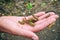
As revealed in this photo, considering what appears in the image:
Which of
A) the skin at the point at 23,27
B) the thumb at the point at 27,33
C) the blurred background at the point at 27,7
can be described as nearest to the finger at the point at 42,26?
the skin at the point at 23,27

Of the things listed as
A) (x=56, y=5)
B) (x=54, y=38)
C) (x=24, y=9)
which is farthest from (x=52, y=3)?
(x=54, y=38)

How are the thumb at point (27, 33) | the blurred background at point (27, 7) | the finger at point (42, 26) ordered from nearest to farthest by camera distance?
the thumb at point (27, 33) → the finger at point (42, 26) → the blurred background at point (27, 7)

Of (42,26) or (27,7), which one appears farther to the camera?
(27,7)

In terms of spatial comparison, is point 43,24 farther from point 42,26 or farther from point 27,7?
point 27,7

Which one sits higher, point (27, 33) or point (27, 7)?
point (27, 33)

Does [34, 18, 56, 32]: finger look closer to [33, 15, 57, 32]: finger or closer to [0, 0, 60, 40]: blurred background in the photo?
[33, 15, 57, 32]: finger

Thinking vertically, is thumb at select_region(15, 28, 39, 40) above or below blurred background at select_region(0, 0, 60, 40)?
above

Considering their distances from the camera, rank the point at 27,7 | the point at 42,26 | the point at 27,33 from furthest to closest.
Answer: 1. the point at 27,7
2. the point at 42,26
3. the point at 27,33

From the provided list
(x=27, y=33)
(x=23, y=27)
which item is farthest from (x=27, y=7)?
(x=27, y=33)

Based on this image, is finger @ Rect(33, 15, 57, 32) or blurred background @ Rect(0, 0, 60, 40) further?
blurred background @ Rect(0, 0, 60, 40)

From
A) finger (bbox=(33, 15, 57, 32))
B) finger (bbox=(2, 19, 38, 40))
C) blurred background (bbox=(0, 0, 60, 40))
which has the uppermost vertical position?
finger (bbox=(33, 15, 57, 32))

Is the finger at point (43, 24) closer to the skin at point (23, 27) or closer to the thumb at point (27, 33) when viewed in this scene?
the skin at point (23, 27)

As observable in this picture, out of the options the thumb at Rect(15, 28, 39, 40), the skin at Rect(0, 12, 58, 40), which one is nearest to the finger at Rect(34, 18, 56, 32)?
the skin at Rect(0, 12, 58, 40)

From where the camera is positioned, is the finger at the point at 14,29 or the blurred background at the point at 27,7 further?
the blurred background at the point at 27,7
